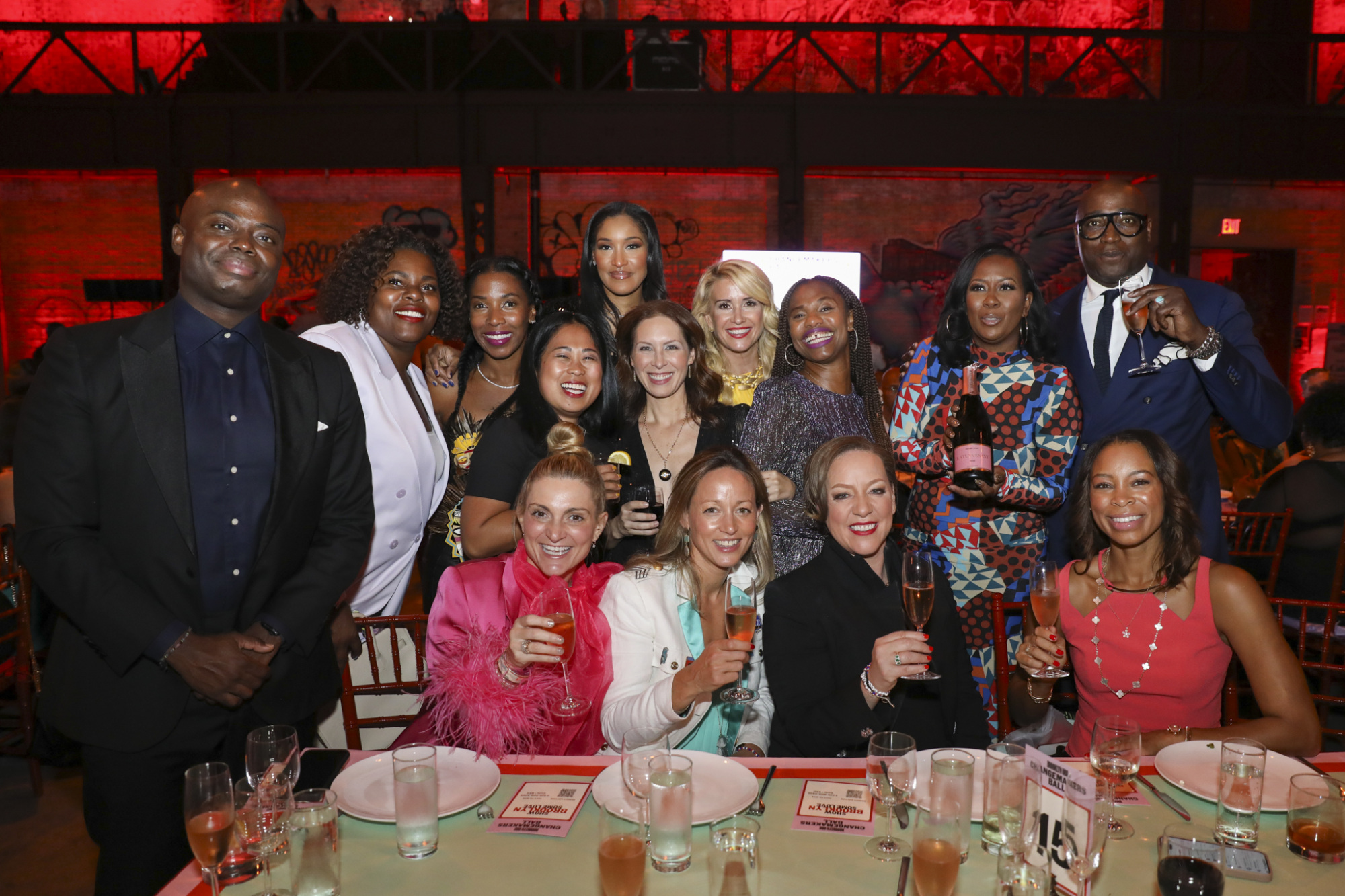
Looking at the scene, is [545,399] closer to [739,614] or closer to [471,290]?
[471,290]

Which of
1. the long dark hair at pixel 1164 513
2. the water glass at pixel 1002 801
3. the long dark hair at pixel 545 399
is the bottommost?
the water glass at pixel 1002 801

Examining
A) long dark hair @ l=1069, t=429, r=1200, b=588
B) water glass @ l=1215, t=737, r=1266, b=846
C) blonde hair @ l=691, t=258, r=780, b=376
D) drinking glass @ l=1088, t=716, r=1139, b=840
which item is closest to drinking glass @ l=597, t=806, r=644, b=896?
drinking glass @ l=1088, t=716, r=1139, b=840

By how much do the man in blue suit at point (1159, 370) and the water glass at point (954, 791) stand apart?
5.13 feet

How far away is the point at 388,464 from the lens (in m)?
2.89

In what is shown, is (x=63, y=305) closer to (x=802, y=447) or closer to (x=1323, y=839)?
(x=802, y=447)

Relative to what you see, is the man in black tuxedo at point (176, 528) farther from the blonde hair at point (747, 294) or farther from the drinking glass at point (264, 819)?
the blonde hair at point (747, 294)

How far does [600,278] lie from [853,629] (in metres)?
1.84

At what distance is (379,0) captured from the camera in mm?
10453

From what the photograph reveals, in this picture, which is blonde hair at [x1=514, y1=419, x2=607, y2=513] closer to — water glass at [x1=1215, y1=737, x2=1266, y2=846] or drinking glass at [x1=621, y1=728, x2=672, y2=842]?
drinking glass at [x1=621, y1=728, x2=672, y2=842]

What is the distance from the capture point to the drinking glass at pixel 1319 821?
1451 mm

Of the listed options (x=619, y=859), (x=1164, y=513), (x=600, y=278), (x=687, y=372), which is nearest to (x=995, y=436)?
(x=1164, y=513)

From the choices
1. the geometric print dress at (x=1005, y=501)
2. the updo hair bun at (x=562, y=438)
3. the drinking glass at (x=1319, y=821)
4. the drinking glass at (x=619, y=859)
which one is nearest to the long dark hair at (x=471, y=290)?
the updo hair bun at (x=562, y=438)

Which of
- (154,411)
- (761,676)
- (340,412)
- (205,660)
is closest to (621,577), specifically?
(761,676)

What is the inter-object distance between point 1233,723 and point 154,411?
2.72m
